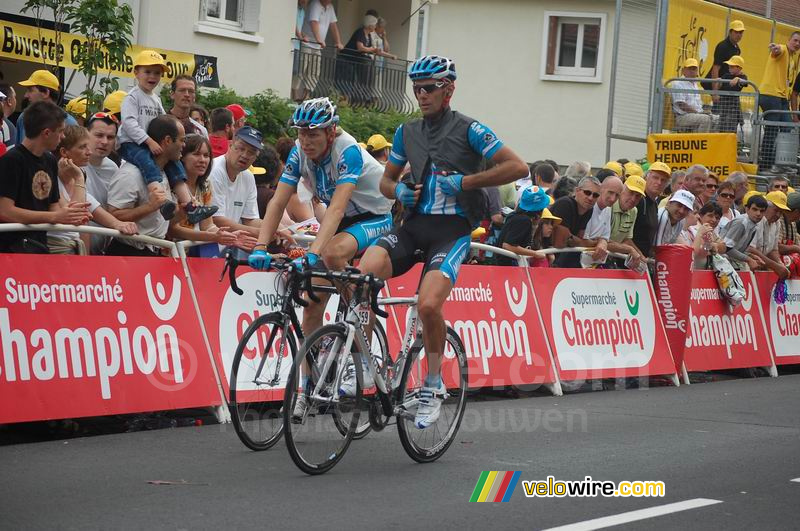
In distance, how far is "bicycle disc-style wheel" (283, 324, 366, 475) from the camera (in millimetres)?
6844

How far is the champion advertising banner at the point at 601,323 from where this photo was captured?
1202cm

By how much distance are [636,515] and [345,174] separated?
9.25 feet

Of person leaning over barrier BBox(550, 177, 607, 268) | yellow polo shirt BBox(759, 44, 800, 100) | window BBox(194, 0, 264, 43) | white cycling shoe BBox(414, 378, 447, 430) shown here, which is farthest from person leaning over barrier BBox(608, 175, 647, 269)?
window BBox(194, 0, 264, 43)

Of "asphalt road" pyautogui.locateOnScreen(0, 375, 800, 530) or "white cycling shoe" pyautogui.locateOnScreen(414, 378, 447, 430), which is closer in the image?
"asphalt road" pyautogui.locateOnScreen(0, 375, 800, 530)

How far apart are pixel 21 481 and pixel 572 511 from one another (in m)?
2.95

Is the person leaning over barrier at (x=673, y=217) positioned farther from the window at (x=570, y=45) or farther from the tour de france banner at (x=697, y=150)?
the window at (x=570, y=45)

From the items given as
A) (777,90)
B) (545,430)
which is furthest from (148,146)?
(777,90)

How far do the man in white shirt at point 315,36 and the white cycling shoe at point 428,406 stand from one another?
15891mm

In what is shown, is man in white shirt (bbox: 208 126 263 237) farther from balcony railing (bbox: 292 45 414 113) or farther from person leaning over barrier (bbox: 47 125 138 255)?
balcony railing (bbox: 292 45 414 113)

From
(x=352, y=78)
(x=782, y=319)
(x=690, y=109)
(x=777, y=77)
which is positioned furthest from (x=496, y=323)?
(x=352, y=78)

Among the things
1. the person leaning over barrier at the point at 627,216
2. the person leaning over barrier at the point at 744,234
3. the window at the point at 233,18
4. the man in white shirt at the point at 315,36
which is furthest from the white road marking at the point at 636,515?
the man in white shirt at the point at 315,36

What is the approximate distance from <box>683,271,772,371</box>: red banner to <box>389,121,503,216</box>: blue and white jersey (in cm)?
635

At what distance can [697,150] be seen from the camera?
66.1ft

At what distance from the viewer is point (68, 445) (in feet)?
25.5
